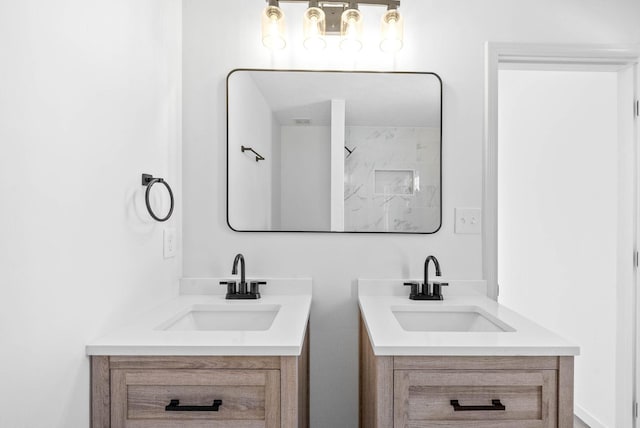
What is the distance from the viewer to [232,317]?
161 centimetres

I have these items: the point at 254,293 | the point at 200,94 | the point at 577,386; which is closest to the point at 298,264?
the point at 254,293

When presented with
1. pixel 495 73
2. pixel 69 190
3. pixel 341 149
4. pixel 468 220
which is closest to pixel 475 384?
pixel 468 220

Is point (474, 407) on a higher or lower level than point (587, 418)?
higher

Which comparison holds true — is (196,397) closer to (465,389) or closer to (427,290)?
(465,389)

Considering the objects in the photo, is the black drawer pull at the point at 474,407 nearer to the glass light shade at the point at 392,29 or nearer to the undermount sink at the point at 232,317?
the undermount sink at the point at 232,317

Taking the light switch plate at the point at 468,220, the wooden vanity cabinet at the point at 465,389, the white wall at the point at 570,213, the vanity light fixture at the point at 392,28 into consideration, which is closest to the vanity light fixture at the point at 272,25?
the vanity light fixture at the point at 392,28

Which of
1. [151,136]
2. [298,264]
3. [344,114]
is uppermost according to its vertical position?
[344,114]

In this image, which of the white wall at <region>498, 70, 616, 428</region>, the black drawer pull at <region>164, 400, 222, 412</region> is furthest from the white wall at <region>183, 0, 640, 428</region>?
the black drawer pull at <region>164, 400, 222, 412</region>

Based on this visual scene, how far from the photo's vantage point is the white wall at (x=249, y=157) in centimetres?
182

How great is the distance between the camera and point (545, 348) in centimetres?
111

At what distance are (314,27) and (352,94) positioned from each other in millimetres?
320

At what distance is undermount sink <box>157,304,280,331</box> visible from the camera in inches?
63.1

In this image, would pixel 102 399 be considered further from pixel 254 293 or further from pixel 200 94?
pixel 200 94

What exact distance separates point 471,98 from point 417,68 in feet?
0.91
